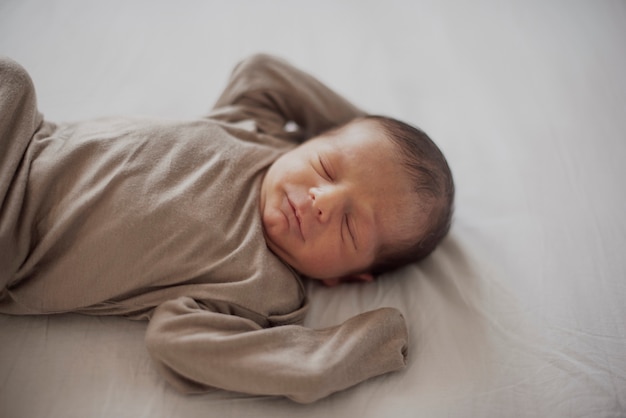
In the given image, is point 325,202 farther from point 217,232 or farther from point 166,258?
point 166,258

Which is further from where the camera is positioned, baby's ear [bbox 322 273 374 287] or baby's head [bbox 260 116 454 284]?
baby's ear [bbox 322 273 374 287]

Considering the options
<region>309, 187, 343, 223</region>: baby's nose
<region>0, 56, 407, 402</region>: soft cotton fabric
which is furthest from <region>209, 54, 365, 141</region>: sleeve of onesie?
<region>309, 187, 343, 223</region>: baby's nose

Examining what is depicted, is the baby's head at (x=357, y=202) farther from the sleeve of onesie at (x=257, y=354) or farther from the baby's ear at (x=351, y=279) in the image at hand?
the sleeve of onesie at (x=257, y=354)

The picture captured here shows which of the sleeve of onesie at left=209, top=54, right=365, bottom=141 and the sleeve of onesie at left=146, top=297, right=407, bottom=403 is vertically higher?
the sleeve of onesie at left=209, top=54, right=365, bottom=141

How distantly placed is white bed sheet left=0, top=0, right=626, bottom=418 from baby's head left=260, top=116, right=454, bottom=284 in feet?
0.41

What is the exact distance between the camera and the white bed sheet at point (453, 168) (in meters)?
1.11

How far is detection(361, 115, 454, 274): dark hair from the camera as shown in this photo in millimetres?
1306

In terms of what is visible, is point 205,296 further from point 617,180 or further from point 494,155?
point 617,180

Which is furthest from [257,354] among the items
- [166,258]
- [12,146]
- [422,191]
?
[12,146]

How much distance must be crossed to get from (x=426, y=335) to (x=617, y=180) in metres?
0.82

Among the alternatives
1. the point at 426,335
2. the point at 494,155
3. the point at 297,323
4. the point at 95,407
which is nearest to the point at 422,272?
the point at 426,335

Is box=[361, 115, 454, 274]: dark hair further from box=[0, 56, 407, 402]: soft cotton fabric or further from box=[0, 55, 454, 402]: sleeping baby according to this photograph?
box=[0, 56, 407, 402]: soft cotton fabric

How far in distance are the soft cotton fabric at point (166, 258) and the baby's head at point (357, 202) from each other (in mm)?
73

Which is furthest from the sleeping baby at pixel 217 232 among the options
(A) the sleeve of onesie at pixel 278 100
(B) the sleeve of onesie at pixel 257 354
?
(A) the sleeve of onesie at pixel 278 100
